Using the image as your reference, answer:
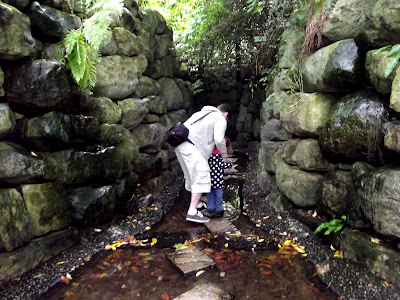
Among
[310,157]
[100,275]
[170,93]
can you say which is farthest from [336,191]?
[170,93]

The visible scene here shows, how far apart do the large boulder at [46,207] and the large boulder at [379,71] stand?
4.06m

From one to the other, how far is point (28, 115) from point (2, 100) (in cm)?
33

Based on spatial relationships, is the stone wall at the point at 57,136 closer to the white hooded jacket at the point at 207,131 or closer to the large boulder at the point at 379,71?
the white hooded jacket at the point at 207,131

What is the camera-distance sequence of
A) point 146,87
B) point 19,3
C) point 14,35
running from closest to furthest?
point 14,35 < point 19,3 < point 146,87

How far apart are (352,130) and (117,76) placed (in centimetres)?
400

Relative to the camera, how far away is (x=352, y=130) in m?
3.40

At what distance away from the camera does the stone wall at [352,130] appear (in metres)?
2.92

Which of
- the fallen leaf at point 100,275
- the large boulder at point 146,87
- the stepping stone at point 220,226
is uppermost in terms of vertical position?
the large boulder at point 146,87

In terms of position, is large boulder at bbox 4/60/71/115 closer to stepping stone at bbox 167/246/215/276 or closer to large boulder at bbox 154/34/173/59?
stepping stone at bbox 167/246/215/276

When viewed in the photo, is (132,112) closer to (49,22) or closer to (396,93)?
(49,22)

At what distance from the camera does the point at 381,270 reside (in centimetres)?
293

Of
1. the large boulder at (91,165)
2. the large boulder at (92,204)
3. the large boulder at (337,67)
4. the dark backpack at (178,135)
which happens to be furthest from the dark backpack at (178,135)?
the large boulder at (337,67)

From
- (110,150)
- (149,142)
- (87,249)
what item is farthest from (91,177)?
(149,142)

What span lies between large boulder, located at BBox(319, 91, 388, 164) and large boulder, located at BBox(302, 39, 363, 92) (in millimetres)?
186
